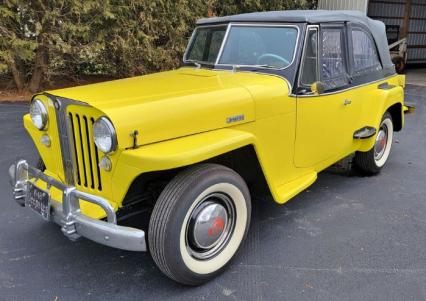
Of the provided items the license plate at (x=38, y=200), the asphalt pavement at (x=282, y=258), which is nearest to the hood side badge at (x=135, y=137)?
the license plate at (x=38, y=200)

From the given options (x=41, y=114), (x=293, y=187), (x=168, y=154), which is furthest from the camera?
(x=293, y=187)

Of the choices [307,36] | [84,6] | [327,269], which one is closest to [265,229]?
[327,269]

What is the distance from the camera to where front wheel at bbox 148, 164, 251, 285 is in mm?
2402

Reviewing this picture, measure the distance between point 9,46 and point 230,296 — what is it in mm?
7089

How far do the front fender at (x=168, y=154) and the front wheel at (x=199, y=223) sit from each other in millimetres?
160

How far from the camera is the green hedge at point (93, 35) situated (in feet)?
25.7

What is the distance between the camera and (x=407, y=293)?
2.60 m

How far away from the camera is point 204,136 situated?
2662 mm

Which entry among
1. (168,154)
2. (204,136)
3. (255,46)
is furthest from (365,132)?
(168,154)

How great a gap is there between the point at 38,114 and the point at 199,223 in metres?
1.37

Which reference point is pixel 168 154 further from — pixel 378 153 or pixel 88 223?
pixel 378 153

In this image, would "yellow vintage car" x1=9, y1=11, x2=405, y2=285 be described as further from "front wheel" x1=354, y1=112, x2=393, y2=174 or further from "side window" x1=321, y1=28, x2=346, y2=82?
"front wheel" x1=354, y1=112, x2=393, y2=174

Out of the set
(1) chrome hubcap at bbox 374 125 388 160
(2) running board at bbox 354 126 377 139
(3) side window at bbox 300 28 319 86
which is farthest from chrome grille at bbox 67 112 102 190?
(1) chrome hubcap at bbox 374 125 388 160

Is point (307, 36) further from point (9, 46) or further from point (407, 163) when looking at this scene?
point (9, 46)
